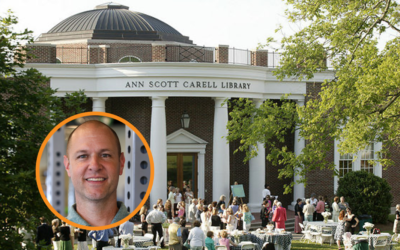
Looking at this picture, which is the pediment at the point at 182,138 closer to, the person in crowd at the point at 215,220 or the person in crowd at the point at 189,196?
the person in crowd at the point at 189,196

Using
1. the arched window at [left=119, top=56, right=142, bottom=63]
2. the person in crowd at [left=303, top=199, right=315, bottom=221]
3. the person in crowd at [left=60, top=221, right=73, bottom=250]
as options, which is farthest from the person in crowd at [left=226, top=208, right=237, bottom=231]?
the arched window at [left=119, top=56, right=142, bottom=63]

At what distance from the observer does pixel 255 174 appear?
29688 millimetres

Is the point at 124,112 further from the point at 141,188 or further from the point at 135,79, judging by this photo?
the point at 141,188

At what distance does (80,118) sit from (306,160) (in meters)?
15.3

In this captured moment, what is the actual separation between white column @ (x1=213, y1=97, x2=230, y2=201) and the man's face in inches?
1008

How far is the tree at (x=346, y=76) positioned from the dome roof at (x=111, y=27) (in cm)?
1740

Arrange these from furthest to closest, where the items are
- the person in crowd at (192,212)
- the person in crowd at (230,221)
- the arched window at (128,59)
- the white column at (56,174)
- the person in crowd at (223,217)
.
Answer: the arched window at (128,59)
the person in crowd at (192,212)
the person in crowd at (223,217)
the person in crowd at (230,221)
the white column at (56,174)

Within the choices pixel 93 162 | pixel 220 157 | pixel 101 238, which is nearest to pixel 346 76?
pixel 101 238

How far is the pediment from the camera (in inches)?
1168

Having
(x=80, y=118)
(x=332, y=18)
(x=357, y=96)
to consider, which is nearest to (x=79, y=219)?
(x=80, y=118)

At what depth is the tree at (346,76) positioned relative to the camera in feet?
52.3

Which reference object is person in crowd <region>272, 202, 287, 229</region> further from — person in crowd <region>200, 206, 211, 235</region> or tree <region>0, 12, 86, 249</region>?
tree <region>0, 12, 86, 249</region>

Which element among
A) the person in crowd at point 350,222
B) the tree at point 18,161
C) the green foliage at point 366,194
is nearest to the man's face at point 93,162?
the tree at point 18,161

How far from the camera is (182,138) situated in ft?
98.1
